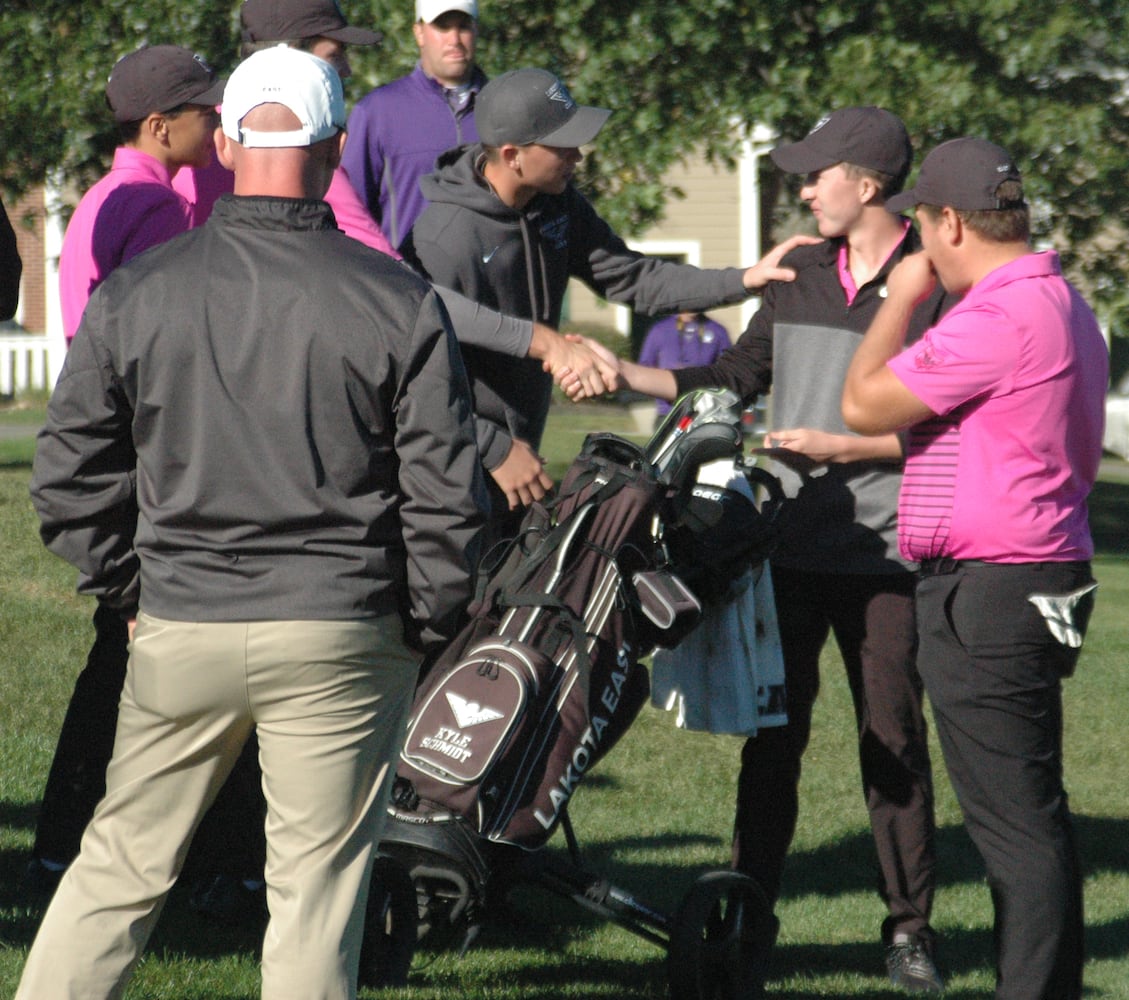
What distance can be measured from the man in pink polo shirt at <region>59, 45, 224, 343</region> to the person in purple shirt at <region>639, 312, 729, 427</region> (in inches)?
424

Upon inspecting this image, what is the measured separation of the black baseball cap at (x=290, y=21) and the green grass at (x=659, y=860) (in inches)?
101

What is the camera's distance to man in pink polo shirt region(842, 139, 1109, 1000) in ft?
13.0

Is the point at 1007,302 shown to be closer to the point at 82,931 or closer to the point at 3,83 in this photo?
the point at 82,931

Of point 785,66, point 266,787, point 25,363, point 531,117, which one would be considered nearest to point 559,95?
point 531,117

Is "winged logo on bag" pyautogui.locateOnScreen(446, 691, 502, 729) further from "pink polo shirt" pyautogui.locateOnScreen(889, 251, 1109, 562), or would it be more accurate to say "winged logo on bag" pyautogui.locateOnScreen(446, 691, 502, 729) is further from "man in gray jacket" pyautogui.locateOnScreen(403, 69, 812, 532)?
"pink polo shirt" pyautogui.locateOnScreen(889, 251, 1109, 562)

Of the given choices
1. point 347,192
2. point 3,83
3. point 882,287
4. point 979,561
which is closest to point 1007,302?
point 979,561

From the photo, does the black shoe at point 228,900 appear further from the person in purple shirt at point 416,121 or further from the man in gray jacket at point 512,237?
the person in purple shirt at point 416,121

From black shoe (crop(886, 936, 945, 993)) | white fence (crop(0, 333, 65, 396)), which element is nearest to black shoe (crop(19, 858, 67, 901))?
black shoe (crop(886, 936, 945, 993))

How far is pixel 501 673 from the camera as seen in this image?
4059 millimetres

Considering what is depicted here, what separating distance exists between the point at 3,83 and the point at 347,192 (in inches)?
413

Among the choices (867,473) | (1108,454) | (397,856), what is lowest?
(1108,454)

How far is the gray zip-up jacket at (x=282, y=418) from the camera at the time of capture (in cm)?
313

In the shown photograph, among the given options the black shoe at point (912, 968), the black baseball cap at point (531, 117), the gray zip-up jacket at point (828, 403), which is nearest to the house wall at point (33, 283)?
the black baseball cap at point (531, 117)

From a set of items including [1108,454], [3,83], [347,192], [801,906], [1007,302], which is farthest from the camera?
[1108,454]
